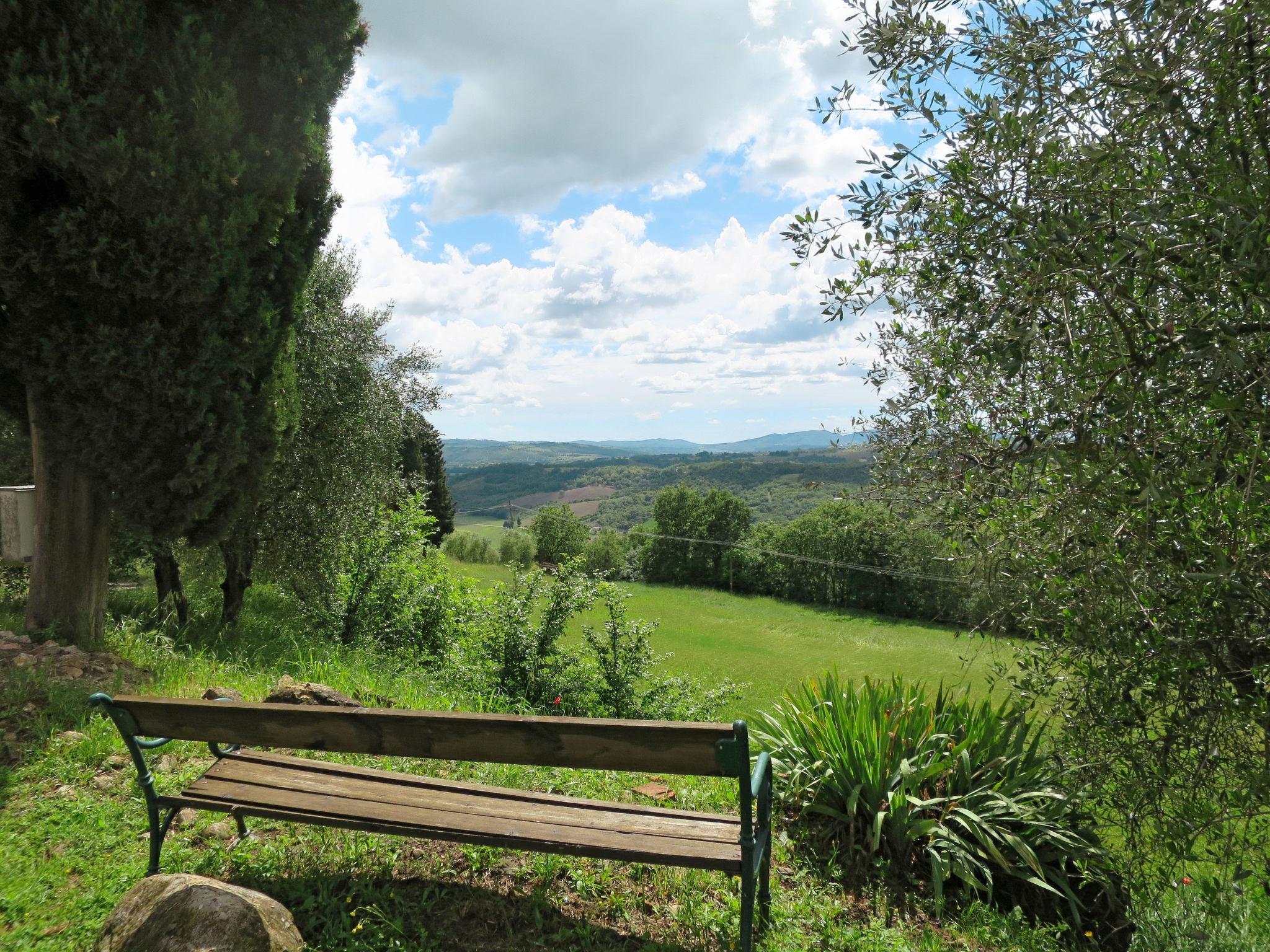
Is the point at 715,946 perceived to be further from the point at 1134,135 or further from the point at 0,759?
the point at 0,759

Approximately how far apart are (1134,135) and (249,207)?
254 inches

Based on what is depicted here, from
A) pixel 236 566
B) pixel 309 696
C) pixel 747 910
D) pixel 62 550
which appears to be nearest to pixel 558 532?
pixel 236 566

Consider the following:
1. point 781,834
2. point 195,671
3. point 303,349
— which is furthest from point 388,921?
point 303,349

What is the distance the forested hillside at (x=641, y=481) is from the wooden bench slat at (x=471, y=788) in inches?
1546

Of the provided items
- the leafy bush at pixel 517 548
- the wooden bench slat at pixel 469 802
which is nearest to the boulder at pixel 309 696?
the wooden bench slat at pixel 469 802

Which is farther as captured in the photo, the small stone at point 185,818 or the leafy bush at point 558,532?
the leafy bush at point 558,532

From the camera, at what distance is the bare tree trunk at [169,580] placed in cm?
877

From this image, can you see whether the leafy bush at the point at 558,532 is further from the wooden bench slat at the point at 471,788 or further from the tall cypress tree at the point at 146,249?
the wooden bench slat at the point at 471,788

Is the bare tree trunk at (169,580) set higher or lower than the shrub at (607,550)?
higher

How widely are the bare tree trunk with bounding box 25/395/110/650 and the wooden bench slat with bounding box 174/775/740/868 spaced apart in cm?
424

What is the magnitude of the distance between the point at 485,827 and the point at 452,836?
0.43 feet

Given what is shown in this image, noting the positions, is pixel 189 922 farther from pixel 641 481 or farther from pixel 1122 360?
pixel 641 481

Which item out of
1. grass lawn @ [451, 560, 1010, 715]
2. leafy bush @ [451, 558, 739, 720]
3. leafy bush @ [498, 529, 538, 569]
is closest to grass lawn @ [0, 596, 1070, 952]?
leafy bush @ [451, 558, 739, 720]

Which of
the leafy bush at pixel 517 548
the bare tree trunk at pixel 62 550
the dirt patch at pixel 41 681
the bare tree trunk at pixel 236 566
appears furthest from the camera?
the leafy bush at pixel 517 548
